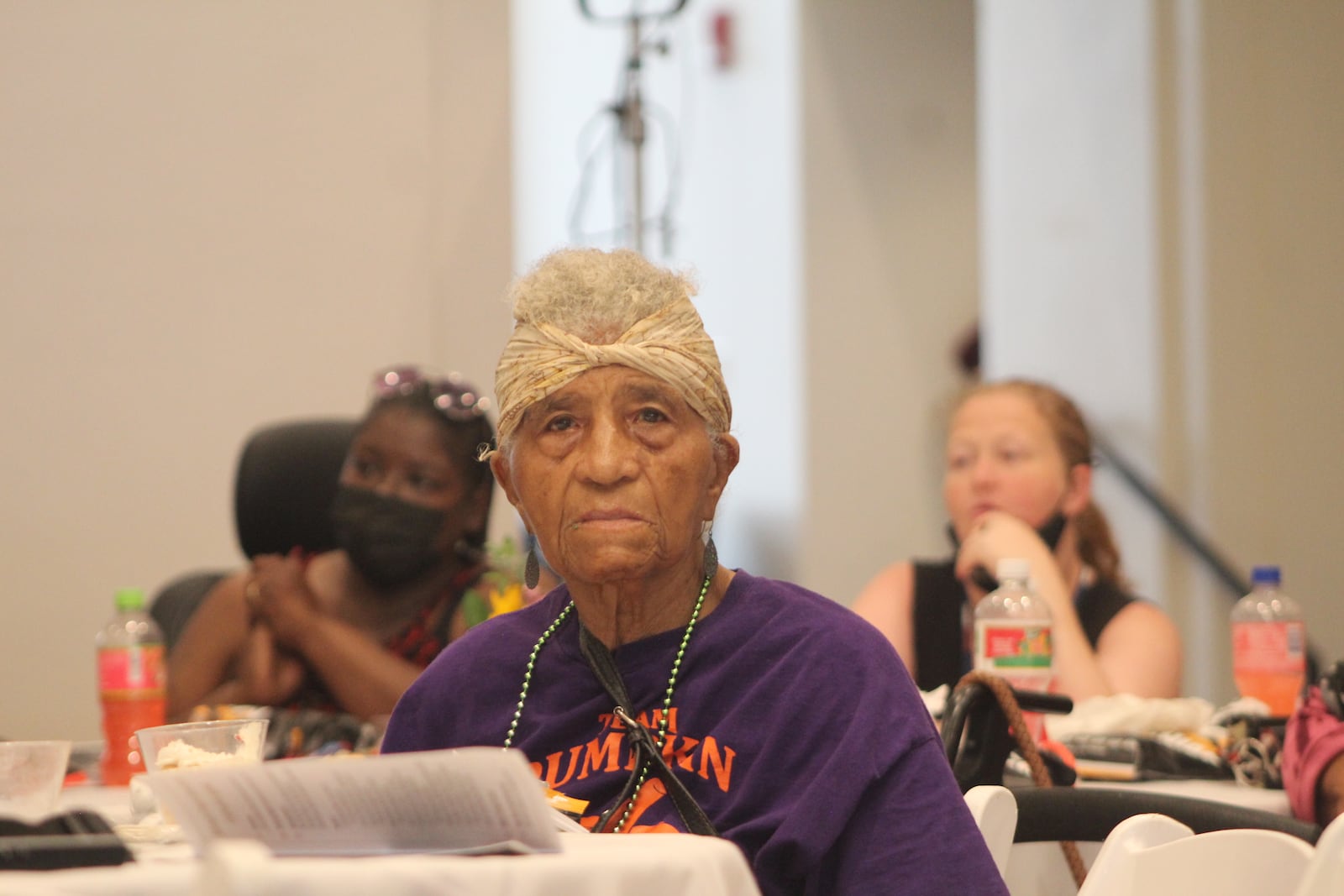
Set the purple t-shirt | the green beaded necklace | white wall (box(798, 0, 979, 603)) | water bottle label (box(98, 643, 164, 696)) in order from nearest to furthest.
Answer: the purple t-shirt
the green beaded necklace
water bottle label (box(98, 643, 164, 696))
white wall (box(798, 0, 979, 603))

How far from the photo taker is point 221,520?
382 centimetres

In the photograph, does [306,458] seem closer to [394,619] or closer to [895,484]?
[394,619]

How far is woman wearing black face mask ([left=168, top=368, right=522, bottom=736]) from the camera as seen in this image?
9.09ft

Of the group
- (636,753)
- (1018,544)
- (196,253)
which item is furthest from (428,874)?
(196,253)

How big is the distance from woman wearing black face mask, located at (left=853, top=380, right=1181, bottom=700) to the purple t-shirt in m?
1.37

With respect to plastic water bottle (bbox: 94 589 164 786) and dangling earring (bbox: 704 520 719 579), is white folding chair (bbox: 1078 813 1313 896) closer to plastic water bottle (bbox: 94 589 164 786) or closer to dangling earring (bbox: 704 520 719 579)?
dangling earring (bbox: 704 520 719 579)

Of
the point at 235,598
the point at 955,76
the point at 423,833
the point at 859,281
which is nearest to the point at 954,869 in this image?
the point at 423,833

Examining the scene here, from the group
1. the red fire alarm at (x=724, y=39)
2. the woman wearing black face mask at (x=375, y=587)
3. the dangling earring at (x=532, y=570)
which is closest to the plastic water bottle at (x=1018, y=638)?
the woman wearing black face mask at (x=375, y=587)

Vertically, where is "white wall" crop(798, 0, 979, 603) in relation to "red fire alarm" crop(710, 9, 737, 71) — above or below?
below

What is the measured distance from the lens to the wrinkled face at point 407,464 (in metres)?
2.94

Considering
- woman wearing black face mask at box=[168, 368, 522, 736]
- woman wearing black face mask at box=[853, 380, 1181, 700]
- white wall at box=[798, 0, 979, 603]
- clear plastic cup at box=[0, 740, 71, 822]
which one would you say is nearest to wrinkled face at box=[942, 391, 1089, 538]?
woman wearing black face mask at box=[853, 380, 1181, 700]

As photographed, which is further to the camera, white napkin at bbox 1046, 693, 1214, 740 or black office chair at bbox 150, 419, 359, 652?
black office chair at bbox 150, 419, 359, 652

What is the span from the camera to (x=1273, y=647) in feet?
8.41

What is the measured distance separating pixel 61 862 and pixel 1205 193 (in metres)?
3.85
